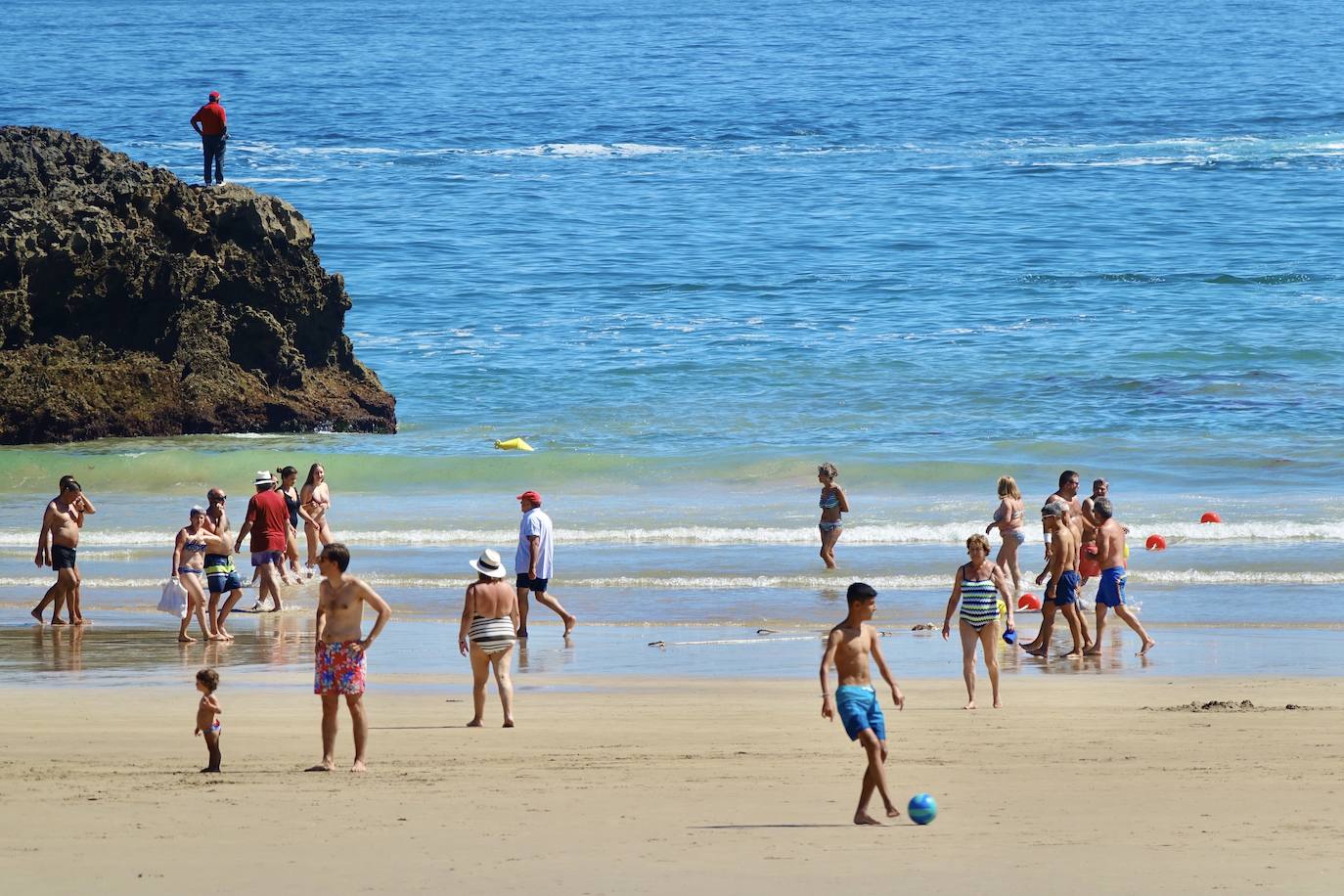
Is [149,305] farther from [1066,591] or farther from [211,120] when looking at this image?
[1066,591]

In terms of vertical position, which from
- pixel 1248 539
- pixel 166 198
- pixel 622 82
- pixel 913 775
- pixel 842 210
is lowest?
pixel 913 775

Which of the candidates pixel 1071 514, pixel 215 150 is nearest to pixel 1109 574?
pixel 1071 514

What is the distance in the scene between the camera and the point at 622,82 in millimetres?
67625

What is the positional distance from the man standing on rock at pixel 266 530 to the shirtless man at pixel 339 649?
561 cm

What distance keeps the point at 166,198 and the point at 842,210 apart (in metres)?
21.0

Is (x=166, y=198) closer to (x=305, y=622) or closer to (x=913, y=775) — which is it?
(x=305, y=622)

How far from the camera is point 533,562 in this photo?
13688 mm

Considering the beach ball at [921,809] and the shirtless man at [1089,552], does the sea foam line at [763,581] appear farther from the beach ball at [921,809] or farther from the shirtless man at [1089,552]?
the beach ball at [921,809]

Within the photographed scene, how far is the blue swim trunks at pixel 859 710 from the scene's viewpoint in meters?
8.12

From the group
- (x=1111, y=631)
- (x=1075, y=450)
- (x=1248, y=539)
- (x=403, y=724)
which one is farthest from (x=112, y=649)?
(x=1075, y=450)

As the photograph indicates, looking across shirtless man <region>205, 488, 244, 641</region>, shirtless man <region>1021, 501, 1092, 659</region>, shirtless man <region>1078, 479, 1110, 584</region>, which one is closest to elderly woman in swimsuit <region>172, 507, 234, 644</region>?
shirtless man <region>205, 488, 244, 641</region>

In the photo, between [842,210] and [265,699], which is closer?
[265,699]

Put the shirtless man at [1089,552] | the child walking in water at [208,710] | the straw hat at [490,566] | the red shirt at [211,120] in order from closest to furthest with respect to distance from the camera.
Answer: the child walking in water at [208,710] < the straw hat at [490,566] < the shirtless man at [1089,552] < the red shirt at [211,120]

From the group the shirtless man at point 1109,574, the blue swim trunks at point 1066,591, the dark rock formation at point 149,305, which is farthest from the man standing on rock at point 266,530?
the dark rock formation at point 149,305
